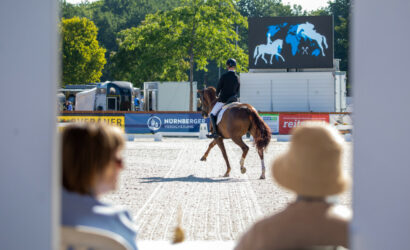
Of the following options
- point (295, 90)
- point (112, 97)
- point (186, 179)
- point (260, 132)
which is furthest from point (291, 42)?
point (186, 179)

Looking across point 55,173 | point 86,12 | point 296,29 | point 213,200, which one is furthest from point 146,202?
point 86,12

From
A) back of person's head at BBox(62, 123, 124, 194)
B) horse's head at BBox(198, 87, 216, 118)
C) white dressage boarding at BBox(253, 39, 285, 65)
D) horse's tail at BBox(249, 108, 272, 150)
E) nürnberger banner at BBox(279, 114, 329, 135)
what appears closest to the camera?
back of person's head at BBox(62, 123, 124, 194)

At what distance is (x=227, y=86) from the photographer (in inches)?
507

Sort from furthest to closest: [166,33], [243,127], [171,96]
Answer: [171,96] < [166,33] < [243,127]

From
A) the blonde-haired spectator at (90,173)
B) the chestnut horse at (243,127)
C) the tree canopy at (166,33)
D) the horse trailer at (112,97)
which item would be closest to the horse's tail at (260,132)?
the chestnut horse at (243,127)

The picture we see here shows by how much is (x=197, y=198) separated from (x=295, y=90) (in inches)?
1353

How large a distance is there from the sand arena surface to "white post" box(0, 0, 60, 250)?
336cm

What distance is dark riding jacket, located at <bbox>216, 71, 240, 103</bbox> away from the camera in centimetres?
1280

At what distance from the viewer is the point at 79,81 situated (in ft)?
168

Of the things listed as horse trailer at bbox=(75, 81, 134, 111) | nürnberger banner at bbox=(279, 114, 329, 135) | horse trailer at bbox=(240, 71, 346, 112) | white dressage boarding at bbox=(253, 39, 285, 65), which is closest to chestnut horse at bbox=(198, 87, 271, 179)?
nürnberger banner at bbox=(279, 114, 329, 135)

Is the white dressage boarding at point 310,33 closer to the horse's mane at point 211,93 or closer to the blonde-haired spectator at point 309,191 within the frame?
the horse's mane at point 211,93

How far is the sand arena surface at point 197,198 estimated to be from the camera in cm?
616

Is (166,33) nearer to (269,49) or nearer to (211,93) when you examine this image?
(269,49)

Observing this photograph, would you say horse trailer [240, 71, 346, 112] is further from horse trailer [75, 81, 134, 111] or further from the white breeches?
the white breeches
